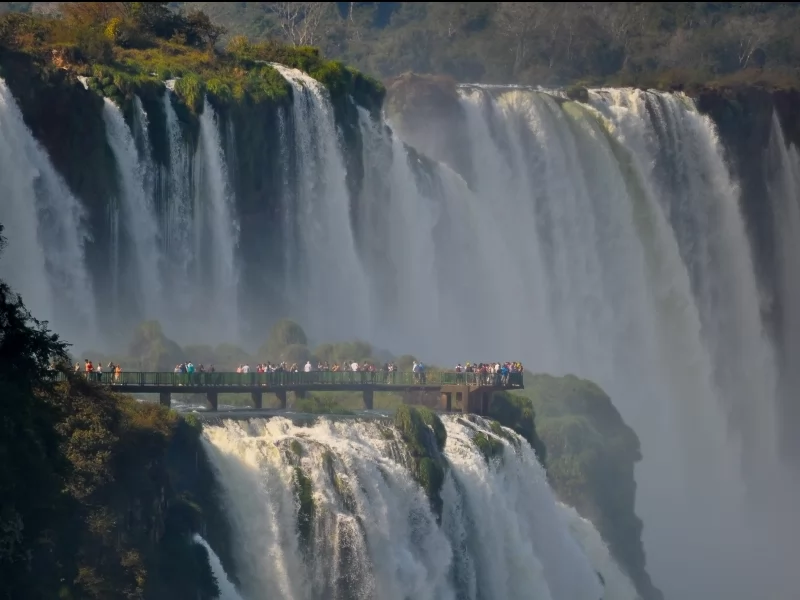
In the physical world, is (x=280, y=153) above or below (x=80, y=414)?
above

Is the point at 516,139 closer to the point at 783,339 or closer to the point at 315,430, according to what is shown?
the point at 783,339

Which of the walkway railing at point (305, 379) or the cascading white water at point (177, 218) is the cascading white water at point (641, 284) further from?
the walkway railing at point (305, 379)

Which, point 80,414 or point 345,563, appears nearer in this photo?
point 80,414

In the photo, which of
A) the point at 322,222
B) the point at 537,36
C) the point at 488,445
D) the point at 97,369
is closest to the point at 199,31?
the point at 322,222

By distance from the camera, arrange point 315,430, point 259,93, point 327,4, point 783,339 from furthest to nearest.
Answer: point 327,4
point 783,339
point 259,93
point 315,430

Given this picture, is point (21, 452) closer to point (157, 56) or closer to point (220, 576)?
point (220, 576)

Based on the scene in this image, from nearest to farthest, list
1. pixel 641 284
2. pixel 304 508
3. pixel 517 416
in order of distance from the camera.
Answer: pixel 304 508
pixel 517 416
pixel 641 284

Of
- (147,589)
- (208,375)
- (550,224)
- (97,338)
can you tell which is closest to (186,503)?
(147,589)
